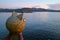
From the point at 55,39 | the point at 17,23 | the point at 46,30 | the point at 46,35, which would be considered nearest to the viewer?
the point at 17,23

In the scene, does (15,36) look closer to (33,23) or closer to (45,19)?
(33,23)

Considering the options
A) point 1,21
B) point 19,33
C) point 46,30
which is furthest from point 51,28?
point 19,33

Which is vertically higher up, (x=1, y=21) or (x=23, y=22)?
(x=23, y=22)

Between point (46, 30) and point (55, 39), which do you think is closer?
point (55, 39)

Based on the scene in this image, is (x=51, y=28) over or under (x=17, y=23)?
under

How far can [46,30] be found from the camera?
52.5ft

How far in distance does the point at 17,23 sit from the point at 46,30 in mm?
15444

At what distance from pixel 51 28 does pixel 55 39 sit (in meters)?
3.17

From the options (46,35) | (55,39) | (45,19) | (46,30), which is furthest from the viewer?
(45,19)

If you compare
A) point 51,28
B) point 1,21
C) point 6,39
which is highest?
point 6,39

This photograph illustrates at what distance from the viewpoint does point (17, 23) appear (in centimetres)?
68

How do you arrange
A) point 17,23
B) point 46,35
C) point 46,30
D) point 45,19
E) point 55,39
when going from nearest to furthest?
1. point 17,23
2. point 55,39
3. point 46,35
4. point 46,30
5. point 45,19

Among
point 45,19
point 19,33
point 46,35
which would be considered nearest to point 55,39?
point 46,35

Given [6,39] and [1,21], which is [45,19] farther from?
[6,39]
